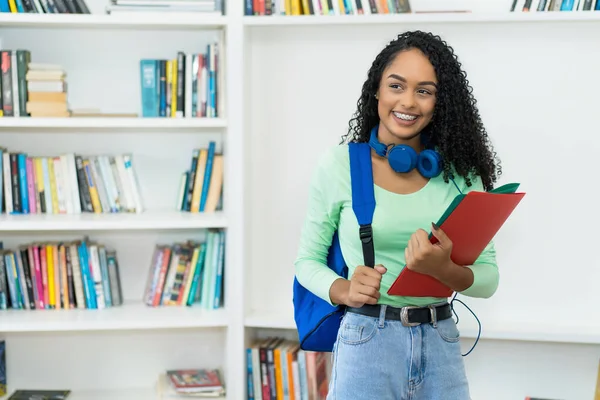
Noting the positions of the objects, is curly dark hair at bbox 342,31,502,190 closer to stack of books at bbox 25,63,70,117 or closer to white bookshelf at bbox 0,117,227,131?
white bookshelf at bbox 0,117,227,131

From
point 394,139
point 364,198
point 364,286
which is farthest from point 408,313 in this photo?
point 394,139

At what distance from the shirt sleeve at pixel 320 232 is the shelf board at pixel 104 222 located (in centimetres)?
110

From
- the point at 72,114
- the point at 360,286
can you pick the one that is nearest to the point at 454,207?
the point at 360,286

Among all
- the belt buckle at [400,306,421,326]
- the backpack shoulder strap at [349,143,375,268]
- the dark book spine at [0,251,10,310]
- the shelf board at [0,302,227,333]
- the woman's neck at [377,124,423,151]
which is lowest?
the shelf board at [0,302,227,333]

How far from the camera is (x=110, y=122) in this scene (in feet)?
8.50

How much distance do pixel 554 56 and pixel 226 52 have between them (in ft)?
3.67

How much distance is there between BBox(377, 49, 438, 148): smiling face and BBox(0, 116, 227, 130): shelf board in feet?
3.77

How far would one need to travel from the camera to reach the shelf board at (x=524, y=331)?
8.32ft

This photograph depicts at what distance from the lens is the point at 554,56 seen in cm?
260

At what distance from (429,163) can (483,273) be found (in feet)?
0.79

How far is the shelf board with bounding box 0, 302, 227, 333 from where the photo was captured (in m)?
2.60

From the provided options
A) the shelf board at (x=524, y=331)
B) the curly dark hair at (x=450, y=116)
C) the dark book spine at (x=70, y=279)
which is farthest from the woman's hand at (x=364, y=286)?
the dark book spine at (x=70, y=279)

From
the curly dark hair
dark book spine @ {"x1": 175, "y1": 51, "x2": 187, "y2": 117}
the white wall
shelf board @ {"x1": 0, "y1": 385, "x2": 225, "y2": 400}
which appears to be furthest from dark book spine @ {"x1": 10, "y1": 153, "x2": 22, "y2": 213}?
the curly dark hair

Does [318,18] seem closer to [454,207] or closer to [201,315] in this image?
[201,315]
